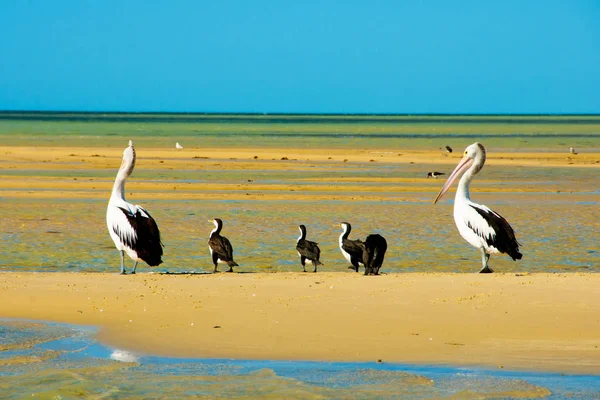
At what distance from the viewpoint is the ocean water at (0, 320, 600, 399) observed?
17.8 ft

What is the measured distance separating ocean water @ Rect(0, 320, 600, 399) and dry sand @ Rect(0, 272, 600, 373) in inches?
10.5

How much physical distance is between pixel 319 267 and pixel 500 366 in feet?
18.5

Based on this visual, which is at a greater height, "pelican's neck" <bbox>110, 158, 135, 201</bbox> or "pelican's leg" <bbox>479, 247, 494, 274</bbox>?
"pelican's neck" <bbox>110, 158, 135, 201</bbox>

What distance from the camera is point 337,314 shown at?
775 centimetres

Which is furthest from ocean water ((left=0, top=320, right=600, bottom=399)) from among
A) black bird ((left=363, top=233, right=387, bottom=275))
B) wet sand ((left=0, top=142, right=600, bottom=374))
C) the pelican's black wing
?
black bird ((left=363, top=233, right=387, bottom=275))

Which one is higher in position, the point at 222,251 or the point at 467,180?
the point at 467,180

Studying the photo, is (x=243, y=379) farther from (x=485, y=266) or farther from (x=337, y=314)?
(x=485, y=266)

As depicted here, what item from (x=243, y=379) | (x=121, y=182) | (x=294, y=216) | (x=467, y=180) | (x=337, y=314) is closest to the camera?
(x=243, y=379)

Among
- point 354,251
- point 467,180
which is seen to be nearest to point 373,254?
point 354,251

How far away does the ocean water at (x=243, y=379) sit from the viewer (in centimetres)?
542

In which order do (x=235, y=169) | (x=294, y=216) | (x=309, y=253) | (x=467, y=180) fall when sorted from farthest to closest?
(x=235, y=169)
(x=294, y=216)
(x=467, y=180)
(x=309, y=253)

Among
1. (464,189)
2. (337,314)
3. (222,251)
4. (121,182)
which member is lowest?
(337,314)

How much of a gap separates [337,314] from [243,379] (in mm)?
2095

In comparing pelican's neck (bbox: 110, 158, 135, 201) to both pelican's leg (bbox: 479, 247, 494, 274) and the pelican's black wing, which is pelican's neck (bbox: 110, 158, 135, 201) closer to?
the pelican's black wing
